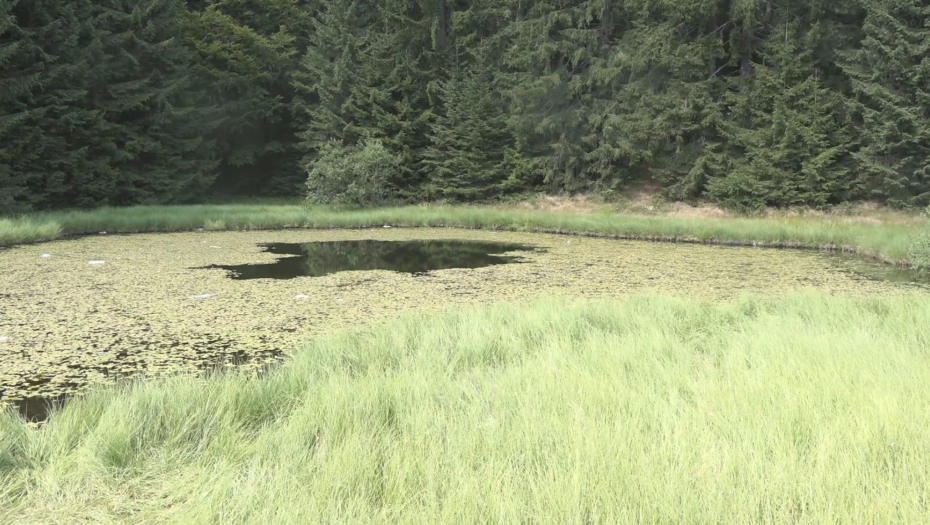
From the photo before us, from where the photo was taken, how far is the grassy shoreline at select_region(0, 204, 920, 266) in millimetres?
10430

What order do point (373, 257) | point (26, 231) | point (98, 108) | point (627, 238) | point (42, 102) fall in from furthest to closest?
1. point (98, 108)
2. point (42, 102)
3. point (627, 238)
4. point (26, 231)
5. point (373, 257)

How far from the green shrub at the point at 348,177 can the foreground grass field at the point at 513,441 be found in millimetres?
13684

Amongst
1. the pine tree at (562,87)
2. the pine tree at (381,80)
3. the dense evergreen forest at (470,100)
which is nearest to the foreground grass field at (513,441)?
the dense evergreen forest at (470,100)

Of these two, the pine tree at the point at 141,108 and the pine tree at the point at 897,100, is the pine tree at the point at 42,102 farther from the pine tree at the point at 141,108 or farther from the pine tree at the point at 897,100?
the pine tree at the point at 897,100

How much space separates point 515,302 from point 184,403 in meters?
3.55

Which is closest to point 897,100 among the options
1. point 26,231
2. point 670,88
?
point 670,88

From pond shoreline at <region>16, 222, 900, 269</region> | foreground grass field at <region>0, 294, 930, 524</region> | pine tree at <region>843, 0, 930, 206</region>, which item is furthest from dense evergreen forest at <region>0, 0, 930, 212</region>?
foreground grass field at <region>0, 294, 930, 524</region>

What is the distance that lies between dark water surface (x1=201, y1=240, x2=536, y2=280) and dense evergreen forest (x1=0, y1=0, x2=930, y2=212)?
5937mm

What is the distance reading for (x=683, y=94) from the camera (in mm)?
17594

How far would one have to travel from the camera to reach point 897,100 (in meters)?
13.5

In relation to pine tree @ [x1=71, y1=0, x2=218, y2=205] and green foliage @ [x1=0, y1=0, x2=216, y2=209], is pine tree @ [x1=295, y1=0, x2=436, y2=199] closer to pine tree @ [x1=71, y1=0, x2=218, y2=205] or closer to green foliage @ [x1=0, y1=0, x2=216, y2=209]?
pine tree @ [x1=71, y1=0, x2=218, y2=205]

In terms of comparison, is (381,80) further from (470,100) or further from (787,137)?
(787,137)

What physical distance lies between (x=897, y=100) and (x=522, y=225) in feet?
28.6

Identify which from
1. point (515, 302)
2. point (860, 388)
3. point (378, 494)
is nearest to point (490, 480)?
point (378, 494)
